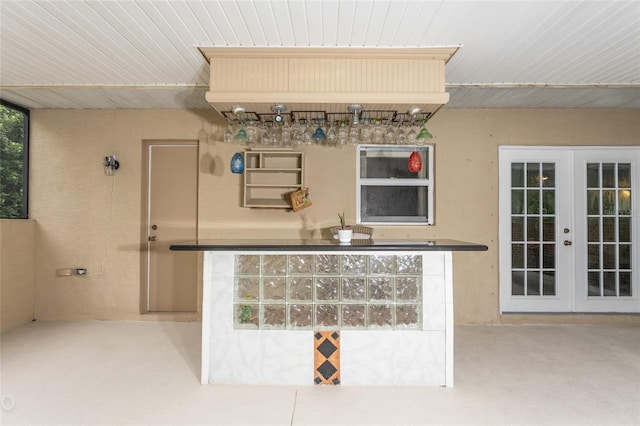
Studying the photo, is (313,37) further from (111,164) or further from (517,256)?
(517,256)

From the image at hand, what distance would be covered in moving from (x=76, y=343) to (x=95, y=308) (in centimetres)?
94

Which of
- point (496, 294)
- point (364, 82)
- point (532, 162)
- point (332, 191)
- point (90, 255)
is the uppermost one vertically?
point (364, 82)

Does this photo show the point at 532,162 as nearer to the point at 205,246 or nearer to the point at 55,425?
the point at 205,246

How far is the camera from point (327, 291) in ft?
9.30

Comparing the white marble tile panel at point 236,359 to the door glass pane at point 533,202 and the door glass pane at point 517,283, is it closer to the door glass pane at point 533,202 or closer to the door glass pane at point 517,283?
the door glass pane at point 517,283

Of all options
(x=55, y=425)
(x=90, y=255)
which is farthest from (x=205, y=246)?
(x=90, y=255)

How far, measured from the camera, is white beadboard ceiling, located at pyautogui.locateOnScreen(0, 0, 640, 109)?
2.40 metres

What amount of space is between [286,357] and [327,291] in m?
0.59

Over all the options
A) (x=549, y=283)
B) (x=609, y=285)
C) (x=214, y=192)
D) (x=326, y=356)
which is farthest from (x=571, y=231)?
(x=214, y=192)

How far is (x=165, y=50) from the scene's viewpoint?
300 cm

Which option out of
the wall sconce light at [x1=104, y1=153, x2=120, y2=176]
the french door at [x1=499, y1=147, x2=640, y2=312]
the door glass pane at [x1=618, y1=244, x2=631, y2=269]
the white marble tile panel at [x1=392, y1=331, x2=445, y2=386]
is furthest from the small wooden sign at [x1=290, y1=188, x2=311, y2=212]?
the door glass pane at [x1=618, y1=244, x2=631, y2=269]

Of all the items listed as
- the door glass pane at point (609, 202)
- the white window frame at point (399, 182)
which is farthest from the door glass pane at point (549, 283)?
the white window frame at point (399, 182)

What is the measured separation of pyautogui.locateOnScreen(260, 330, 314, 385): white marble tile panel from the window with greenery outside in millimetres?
3729

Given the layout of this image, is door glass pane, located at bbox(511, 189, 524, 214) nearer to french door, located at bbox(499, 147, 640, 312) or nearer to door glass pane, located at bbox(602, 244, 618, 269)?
french door, located at bbox(499, 147, 640, 312)
